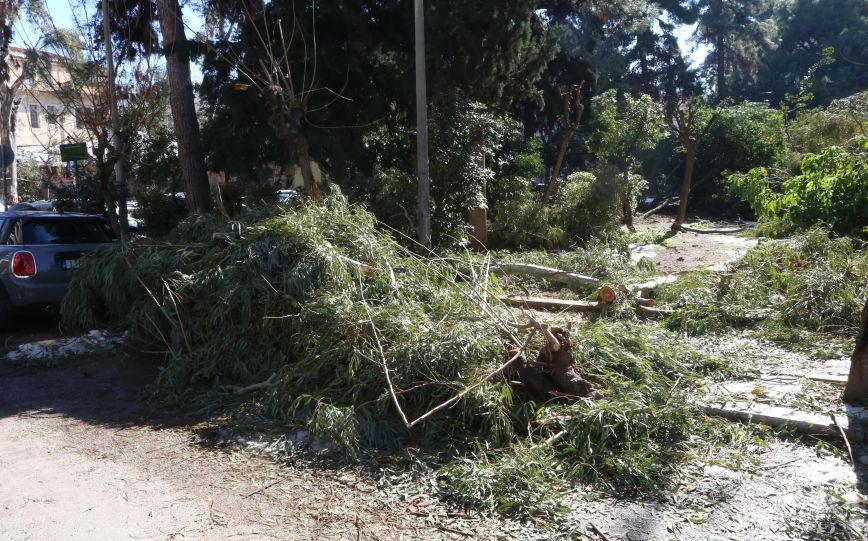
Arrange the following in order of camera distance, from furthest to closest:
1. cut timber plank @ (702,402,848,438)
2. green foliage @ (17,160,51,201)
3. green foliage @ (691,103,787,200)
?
1. green foliage @ (17,160,51,201)
2. green foliage @ (691,103,787,200)
3. cut timber plank @ (702,402,848,438)

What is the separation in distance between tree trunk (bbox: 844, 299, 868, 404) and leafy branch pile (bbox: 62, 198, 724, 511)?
3.94ft

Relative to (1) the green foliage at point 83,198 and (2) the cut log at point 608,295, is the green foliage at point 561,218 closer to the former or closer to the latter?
(2) the cut log at point 608,295

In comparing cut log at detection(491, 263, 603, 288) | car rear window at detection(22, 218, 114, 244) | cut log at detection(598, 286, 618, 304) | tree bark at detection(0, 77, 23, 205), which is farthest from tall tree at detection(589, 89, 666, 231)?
tree bark at detection(0, 77, 23, 205)

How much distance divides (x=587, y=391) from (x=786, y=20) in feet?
162

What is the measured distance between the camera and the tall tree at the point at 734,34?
42938 mm

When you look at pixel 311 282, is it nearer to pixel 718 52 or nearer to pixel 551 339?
pixel 551 339

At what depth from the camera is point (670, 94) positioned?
38.8 metres

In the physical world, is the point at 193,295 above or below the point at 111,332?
above

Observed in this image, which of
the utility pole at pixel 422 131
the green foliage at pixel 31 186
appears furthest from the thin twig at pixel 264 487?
the green foliage at pixel 31 186

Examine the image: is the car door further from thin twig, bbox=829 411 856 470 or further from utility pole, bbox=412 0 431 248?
thin twig, bbox=829 411 856 470

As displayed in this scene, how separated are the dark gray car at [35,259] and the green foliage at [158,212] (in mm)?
5511

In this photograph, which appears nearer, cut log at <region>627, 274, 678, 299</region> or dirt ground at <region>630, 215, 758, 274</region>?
cut log at <region>627, 274, 678, 299</region>

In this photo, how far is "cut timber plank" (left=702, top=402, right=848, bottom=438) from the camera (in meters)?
5.04

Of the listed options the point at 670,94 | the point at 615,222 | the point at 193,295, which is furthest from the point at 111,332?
the point at 670,94
